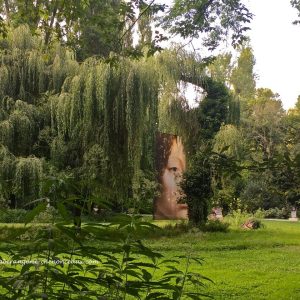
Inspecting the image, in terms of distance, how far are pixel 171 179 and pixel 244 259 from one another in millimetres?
6566

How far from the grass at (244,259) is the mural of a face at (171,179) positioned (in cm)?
223

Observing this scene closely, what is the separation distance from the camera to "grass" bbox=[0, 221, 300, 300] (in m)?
5.77

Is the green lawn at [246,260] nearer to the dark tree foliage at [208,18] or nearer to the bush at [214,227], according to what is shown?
the bush at [214,227]

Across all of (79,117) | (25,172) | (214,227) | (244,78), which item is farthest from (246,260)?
(244,78)

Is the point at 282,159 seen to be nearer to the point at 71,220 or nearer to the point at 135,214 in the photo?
the point at 135,214

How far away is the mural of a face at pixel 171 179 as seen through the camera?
49.4 feet

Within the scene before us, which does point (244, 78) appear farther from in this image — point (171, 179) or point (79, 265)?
point (79, 265)

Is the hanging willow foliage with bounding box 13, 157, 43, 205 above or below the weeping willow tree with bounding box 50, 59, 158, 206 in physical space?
below

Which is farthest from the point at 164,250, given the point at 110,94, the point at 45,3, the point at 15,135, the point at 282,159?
the point at 282,159

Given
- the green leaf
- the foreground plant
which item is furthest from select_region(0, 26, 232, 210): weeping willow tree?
the green leaf

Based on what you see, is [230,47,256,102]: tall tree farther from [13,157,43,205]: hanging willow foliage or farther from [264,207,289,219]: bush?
[13,157,43,205]: hanging willow foliage

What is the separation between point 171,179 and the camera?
15266 millimetres

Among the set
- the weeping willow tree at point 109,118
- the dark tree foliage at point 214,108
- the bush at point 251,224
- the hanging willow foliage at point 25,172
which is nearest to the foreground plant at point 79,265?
the hanging willow foliage at point 25,172

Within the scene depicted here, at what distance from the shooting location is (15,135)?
12305mm
